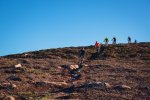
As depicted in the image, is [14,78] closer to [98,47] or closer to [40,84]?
[40,84]

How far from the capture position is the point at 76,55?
49844mm

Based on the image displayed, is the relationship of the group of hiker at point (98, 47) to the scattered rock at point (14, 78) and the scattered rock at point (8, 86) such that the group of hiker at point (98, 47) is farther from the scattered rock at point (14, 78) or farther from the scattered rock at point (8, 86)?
the scattered rock at point (8, 86)

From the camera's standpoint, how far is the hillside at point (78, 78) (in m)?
25.0

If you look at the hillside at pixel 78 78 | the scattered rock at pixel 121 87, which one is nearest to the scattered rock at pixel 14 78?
the hillside at pixel 78 78

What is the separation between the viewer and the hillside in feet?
81.9

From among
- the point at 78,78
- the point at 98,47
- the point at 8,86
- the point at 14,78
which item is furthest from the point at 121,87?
the point at 98,47

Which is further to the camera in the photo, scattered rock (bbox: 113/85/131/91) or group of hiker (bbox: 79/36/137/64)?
group of hiker (bbox: 79/36/137/64)

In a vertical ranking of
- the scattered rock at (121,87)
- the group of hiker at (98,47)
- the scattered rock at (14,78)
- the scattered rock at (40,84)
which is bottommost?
the scattered rock at (121,87)

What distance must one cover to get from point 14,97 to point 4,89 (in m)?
3.14

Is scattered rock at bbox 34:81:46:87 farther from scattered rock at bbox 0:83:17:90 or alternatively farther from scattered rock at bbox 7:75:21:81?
scattered rock at bbox 7:75:21:81

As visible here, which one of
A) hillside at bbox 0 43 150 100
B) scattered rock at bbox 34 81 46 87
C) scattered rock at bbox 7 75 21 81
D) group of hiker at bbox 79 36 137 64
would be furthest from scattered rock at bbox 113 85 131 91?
group of hiker at bbox 79 36 137 64

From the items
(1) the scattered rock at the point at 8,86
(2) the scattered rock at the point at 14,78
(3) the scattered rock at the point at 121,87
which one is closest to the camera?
(3) the scattered rock at the point at 121,87

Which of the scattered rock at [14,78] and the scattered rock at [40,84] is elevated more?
the scattered rock at [14,78]

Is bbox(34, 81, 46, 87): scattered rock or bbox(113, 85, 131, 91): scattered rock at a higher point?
bbox(34, 81, 46, 87): scattered rock
